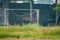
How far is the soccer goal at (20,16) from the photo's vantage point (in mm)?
9172

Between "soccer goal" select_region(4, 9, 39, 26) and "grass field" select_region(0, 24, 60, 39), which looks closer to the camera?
"grass field" select_region(0, 24, 60, 39)

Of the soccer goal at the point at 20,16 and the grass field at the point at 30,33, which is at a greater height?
the soccer goal at the point at 20,16

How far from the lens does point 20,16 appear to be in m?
9.48

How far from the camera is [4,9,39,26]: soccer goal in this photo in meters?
9.17

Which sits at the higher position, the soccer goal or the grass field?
the soccer goal

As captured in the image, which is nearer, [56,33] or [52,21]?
[56,33]

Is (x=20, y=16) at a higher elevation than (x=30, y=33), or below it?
higher

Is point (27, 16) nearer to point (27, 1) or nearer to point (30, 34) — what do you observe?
point (27, 1)

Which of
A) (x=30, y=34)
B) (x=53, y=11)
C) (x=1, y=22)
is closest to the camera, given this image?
(x=30, y=34)

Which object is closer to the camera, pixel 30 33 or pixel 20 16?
pixel 30 33

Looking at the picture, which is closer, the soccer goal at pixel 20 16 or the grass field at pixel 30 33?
the grass field at pixel 30 33

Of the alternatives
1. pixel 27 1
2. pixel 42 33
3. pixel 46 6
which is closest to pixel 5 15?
pixel 27 1

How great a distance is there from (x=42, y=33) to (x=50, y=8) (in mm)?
3089

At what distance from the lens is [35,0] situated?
32.1 ft
